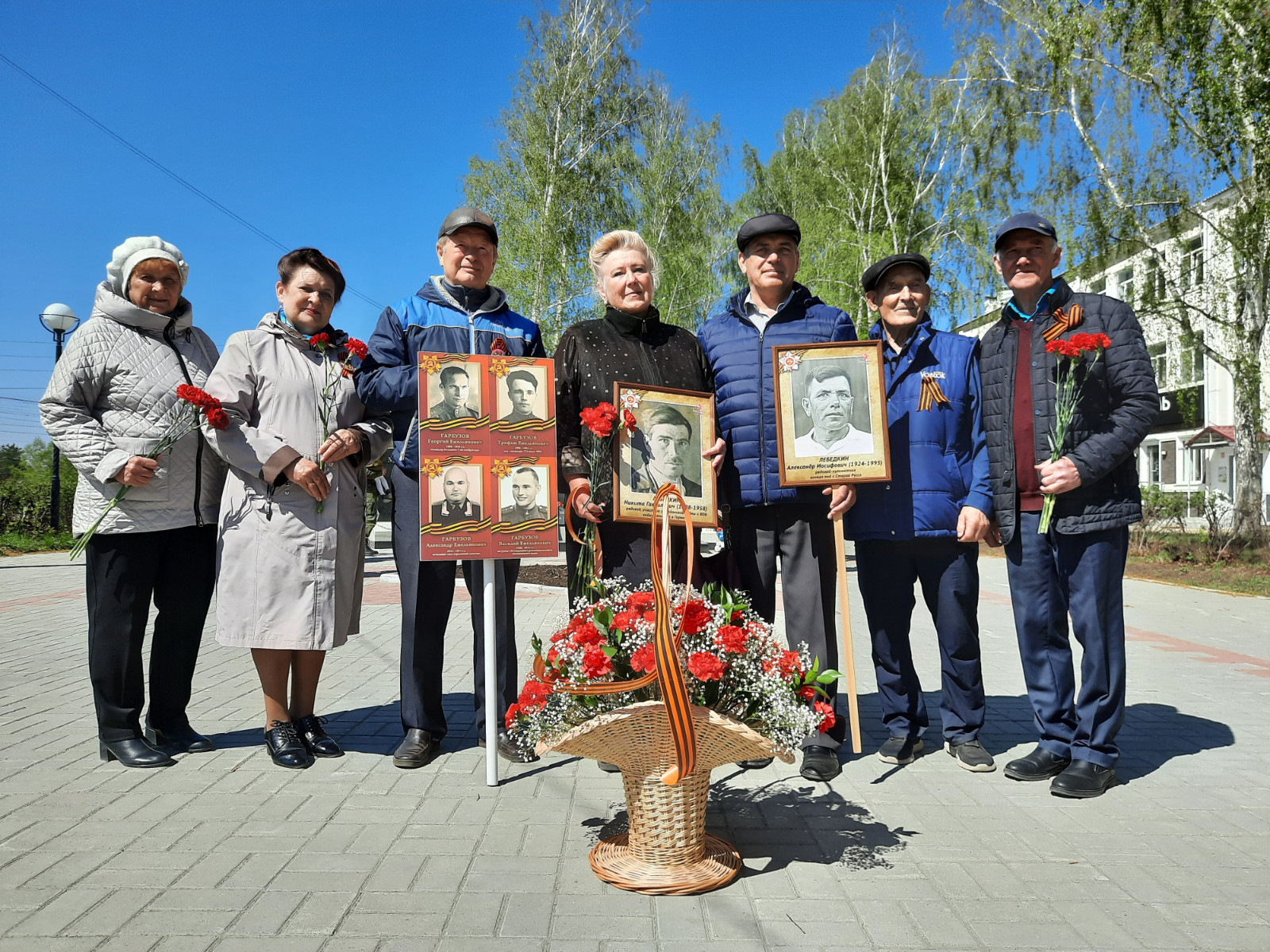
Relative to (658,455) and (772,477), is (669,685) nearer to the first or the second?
(658,455)

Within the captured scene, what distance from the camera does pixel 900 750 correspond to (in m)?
4.38

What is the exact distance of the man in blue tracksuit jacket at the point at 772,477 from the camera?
4.20 meters

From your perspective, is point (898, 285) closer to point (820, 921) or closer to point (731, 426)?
point (731, 426)

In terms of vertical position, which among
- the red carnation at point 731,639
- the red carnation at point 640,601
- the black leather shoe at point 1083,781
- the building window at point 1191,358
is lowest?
the black leather shoe at point 1083,781

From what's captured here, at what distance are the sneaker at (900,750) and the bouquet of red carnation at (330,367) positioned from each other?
10.2ft

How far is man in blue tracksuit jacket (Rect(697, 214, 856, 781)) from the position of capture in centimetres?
420

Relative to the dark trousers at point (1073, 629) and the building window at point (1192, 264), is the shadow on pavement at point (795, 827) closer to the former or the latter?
the dark trousers at point (1073, 629)

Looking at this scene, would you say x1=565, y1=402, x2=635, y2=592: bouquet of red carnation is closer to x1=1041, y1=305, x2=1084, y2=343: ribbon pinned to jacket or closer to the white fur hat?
x1=1041, y1=305, x2=1084, y2=343: ribbon pinned to jacket

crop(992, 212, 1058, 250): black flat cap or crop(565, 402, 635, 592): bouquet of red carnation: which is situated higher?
crop(992, 212, 1058, 250): black flat cap

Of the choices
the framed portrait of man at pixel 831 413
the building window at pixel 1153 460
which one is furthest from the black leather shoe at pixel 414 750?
the building window at pixel 1153 460

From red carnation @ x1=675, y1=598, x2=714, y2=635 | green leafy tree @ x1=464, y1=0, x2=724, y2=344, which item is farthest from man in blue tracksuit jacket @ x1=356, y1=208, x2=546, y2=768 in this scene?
green leafy tree @ x1=464, y1=0, x2=724, y2=344

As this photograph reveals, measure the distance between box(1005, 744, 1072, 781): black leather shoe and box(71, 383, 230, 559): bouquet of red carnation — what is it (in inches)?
161

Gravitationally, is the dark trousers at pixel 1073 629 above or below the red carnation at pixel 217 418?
below

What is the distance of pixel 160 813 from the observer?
357 centimetres
